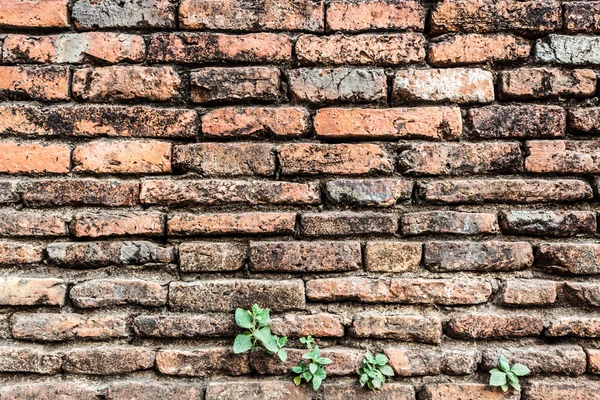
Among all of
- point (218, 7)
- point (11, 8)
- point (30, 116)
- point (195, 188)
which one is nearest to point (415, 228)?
point (195, 188)

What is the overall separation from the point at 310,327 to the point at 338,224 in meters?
0.30

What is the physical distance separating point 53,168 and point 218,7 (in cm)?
67

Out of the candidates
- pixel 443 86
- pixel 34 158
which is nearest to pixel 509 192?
pixel 443 86

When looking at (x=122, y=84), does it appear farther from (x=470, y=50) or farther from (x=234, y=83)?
(x=470, y=50)

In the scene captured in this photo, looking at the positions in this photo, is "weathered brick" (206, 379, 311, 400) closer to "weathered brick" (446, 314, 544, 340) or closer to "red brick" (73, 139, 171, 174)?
"weathered brick" (446, 314, 544, 340)

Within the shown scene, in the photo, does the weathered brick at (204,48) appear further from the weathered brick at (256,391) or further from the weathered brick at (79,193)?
the weathered brick at (256,391)

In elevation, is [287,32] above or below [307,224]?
above

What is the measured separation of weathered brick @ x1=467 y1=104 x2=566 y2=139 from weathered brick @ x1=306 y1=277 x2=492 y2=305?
46 cm

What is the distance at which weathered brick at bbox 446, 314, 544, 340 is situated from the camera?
45.3 inches

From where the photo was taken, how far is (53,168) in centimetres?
117

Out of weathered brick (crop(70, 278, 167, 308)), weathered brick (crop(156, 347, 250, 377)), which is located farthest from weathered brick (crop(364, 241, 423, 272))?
weathered brick (crop(70, 278, 167, 308))

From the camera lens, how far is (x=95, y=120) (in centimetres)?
118

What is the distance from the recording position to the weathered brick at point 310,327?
1146 millimetres

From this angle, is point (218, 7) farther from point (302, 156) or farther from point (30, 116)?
point (30, 116)
